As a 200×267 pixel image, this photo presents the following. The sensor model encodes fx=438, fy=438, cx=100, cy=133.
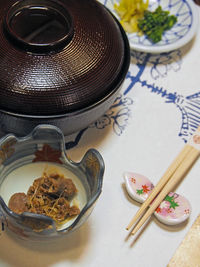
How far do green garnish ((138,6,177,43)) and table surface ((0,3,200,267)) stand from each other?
9 centimetres

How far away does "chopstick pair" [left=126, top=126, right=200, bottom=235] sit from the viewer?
129cm

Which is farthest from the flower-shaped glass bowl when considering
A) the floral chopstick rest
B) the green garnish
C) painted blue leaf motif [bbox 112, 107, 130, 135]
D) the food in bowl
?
the green garnish

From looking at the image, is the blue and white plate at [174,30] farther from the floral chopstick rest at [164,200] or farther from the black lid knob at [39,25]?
the floral chopstick rest at [164,200]

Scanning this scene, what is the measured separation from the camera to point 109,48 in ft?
4.53

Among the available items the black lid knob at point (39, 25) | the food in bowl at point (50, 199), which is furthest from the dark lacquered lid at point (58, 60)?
the food in bowl at point (50, 199)

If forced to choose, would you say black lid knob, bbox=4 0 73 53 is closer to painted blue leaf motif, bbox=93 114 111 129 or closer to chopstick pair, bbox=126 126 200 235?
painted blue leaf motif, bbox=93 114 111 129

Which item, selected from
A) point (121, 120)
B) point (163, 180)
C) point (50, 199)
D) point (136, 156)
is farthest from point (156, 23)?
point (50, 199)

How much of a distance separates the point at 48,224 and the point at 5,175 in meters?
0.28

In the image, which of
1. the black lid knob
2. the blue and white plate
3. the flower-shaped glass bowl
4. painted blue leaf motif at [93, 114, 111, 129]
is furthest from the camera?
the blue and white plate

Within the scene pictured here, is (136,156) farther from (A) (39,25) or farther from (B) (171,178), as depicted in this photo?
(A) (39,25)

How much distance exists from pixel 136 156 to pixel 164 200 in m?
0.20

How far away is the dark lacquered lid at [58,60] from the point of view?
1258mm

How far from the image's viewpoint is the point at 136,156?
1467 mm

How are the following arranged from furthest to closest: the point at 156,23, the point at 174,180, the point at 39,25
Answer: the point at 156,23 → the point at 39,25 → the point at 174,180
